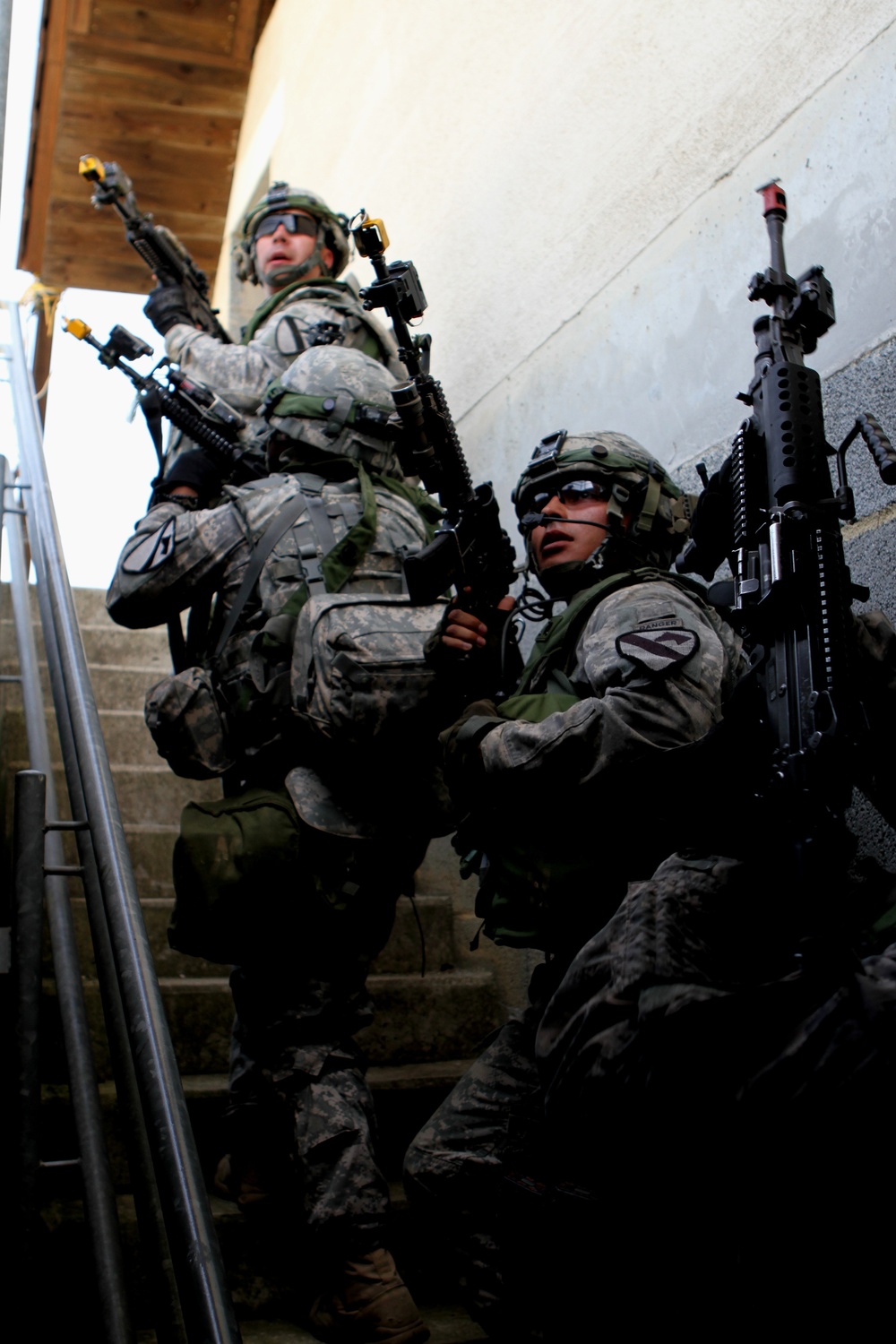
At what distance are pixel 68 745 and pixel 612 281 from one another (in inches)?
77.7

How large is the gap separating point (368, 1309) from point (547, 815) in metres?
0.93

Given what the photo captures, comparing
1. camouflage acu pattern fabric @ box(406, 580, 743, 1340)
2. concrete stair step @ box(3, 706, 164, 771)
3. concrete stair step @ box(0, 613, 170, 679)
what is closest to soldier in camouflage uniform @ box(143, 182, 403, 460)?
concrete stair step @ box(0, 613, 170, 679)

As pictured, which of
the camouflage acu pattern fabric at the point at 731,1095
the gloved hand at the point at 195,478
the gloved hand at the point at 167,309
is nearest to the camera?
the camouflage acu pattern fabric at the point at 731,1095

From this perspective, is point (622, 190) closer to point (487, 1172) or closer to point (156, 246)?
point (156, 246)

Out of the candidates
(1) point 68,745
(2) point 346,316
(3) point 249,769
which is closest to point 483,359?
(2) point 346,316

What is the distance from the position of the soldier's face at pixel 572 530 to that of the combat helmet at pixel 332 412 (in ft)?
2.13

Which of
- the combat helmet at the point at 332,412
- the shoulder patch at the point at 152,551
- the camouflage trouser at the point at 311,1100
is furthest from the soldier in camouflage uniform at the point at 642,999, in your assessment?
the shoulder patch at the point at 152,551

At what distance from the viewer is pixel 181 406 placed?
3.37 m

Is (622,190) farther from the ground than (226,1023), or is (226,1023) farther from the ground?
(622,190)

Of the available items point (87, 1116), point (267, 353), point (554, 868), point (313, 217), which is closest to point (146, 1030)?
point (87, 1116)

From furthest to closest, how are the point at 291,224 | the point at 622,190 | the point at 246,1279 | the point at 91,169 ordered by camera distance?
the point at 291,224
the point at 91,169
the point at 622,190
the point at 246,1279

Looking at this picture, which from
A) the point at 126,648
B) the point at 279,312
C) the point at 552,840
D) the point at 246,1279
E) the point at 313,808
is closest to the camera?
the point at 552,840

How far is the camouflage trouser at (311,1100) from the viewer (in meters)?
2.09

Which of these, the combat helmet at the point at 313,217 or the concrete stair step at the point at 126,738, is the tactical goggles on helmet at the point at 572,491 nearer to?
the concrete stair step at the point at 126,738
